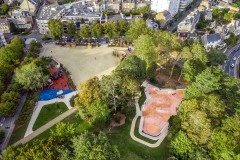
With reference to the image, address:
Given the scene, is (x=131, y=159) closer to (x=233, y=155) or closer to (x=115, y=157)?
(x=115, y=157)

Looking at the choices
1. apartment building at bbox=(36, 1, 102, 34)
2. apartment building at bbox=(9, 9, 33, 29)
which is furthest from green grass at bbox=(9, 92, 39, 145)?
apartment building at bbox=(9, 9, 33, 29)

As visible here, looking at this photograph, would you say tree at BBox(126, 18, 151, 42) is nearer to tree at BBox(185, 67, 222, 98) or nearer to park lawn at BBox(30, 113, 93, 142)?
tree at BBox(185, 67, 222, 98)

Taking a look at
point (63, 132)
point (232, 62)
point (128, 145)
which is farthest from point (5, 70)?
point (232, 62)

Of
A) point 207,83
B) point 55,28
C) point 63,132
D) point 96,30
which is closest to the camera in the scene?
point 63,132

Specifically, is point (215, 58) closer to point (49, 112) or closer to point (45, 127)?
point (49, 112)

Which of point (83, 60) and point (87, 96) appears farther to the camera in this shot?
point (83, 60)

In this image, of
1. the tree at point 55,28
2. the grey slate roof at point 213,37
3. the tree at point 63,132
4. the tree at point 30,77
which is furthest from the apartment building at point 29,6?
the tree at point 63,132
